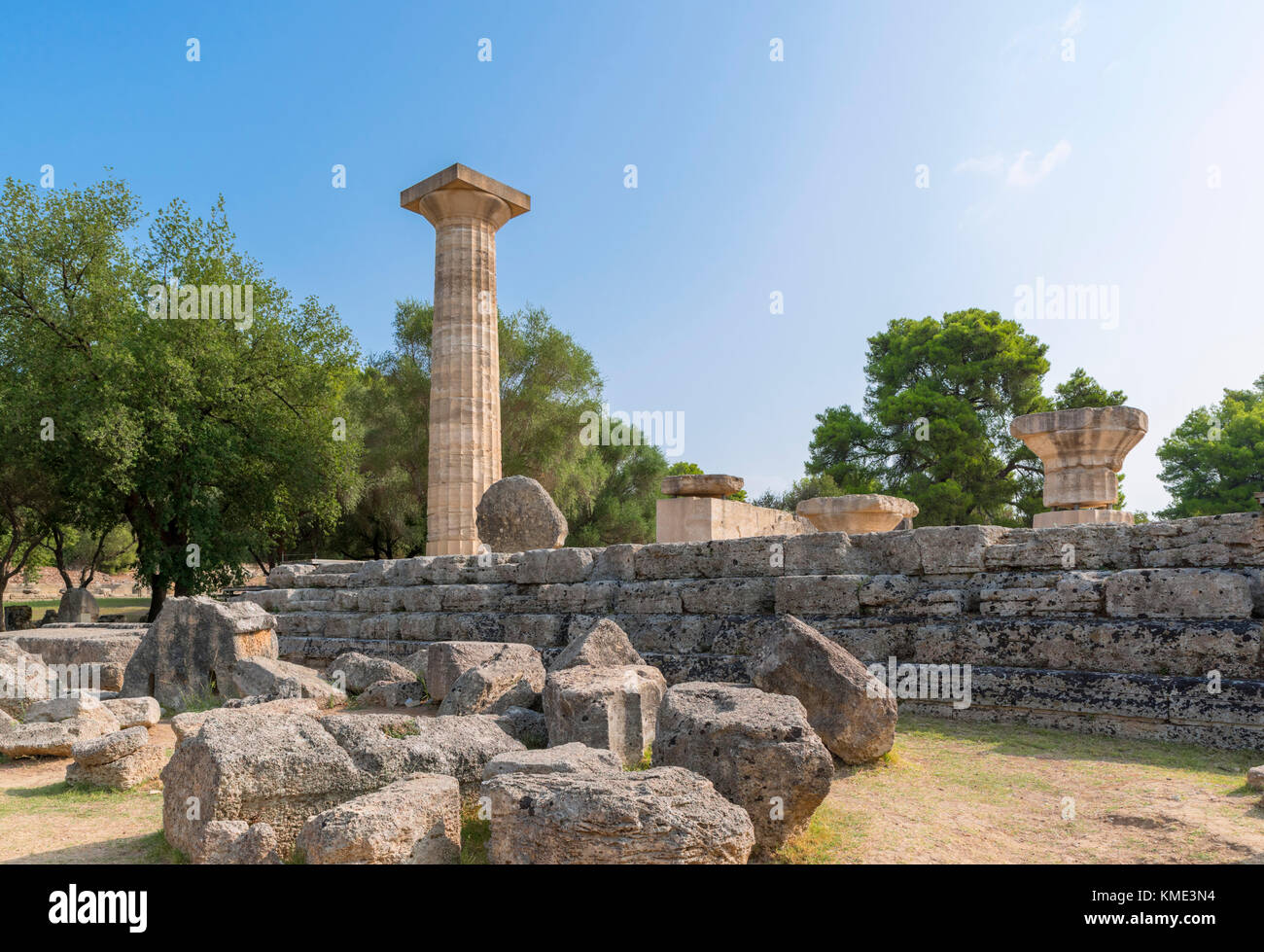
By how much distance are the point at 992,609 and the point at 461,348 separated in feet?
Result: 38.9

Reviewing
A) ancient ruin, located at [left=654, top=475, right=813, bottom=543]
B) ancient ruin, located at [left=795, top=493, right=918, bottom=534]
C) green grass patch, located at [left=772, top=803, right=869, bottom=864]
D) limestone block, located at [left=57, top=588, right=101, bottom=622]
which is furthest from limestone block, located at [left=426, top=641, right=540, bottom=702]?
limestone block, located at [left=57, top=588, right=101, bottom=622]

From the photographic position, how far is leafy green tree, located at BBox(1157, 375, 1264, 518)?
28906 mm

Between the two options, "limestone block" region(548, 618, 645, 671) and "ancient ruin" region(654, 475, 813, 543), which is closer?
"limestone block" region(548, 618, 645, 671)

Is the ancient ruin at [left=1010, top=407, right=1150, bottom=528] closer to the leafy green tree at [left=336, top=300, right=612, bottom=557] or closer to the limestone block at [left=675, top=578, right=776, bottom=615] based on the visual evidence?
the limestone block at [left=675, top=578, right=776, bottom=615]

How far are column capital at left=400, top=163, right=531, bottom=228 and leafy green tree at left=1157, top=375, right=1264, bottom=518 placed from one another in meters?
24.8

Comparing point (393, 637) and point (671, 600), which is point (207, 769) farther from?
point (393, 637)

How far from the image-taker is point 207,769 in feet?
10.9

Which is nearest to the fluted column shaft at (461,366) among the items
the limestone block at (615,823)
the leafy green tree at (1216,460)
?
the limestone block at (615,823)

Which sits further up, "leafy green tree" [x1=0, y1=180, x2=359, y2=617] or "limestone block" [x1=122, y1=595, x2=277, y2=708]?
"leafy green tree" [x1=0, y1=180, x2=359, y2=617]

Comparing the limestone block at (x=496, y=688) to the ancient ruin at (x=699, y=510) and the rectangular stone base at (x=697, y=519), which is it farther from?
the ancient ruin at (x=699, y=510)

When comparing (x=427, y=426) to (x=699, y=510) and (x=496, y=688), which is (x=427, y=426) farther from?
(x=496, y=688)

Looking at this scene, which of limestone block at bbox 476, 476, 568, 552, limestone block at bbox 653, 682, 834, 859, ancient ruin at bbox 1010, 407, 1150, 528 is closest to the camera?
limestone block at bbox 653, 682, 834, 859

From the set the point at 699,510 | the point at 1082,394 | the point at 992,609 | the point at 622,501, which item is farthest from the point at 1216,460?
the point at 992,609

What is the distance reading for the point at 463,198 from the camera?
15008mm
